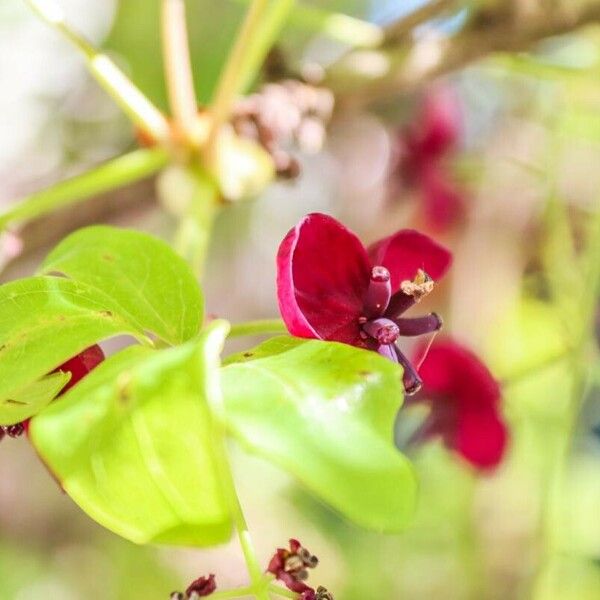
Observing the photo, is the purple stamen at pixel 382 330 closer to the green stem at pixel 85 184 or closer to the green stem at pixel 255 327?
the green stem at pixel 255 327

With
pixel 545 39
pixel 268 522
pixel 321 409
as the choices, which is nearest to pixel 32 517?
Answer: pixel 268 522

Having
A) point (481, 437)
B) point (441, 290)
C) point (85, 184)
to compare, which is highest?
point (85, 184)

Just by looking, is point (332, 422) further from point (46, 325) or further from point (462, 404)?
point (462, 404)

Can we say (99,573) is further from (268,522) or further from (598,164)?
(598,164)

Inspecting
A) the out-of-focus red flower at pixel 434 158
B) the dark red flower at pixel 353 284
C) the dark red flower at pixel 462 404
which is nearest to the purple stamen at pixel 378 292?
the dark red flower at pixel 353 284

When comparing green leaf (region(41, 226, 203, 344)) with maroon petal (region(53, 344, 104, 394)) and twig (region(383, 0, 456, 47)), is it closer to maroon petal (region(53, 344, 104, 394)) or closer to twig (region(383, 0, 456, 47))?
maroon petal (region(53, 344, 104, 394))

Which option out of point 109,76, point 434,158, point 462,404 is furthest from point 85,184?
point 434,158

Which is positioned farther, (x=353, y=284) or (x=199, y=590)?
(x=353, y=284)
